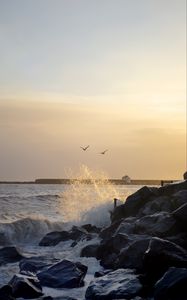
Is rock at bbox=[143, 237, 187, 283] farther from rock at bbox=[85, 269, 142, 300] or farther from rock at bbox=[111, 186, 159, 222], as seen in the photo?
rock at bbox=[111, 186, 159, 222]

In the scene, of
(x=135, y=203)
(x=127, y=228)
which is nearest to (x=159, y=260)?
(x=127, y=228)

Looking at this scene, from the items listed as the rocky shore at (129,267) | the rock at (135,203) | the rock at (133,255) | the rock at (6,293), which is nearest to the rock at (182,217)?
the rocky shore at (129,267)

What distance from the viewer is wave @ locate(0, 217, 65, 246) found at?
24.3 m

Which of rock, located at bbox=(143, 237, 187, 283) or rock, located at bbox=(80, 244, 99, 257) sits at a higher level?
rock, located at bbox=(143, 237, 187, 283)

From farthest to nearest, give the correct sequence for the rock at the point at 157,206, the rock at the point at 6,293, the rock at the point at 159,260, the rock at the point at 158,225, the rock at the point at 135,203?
the rock at the point at 135,203
the rock at the point at 157,206
the rock at the point at 158,225
the rock at the point at 159,260
the rock at the point at 6,293

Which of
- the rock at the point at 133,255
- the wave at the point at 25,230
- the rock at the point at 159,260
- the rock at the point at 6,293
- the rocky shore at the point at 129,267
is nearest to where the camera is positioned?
the rocky shore at the point at 129,267

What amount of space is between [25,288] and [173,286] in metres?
3.75

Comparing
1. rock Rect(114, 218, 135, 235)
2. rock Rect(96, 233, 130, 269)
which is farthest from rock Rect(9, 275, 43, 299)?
rock Rect(114, 218, 135, 235)

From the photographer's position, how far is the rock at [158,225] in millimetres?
14797

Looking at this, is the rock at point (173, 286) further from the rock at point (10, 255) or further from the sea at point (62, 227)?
the rock at point (10, 255)

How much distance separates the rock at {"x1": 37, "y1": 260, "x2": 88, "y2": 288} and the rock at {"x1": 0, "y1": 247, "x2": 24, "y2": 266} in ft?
13.3

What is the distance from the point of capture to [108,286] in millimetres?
10773

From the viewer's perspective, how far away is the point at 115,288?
1048 cm

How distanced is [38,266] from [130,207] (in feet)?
27.7
